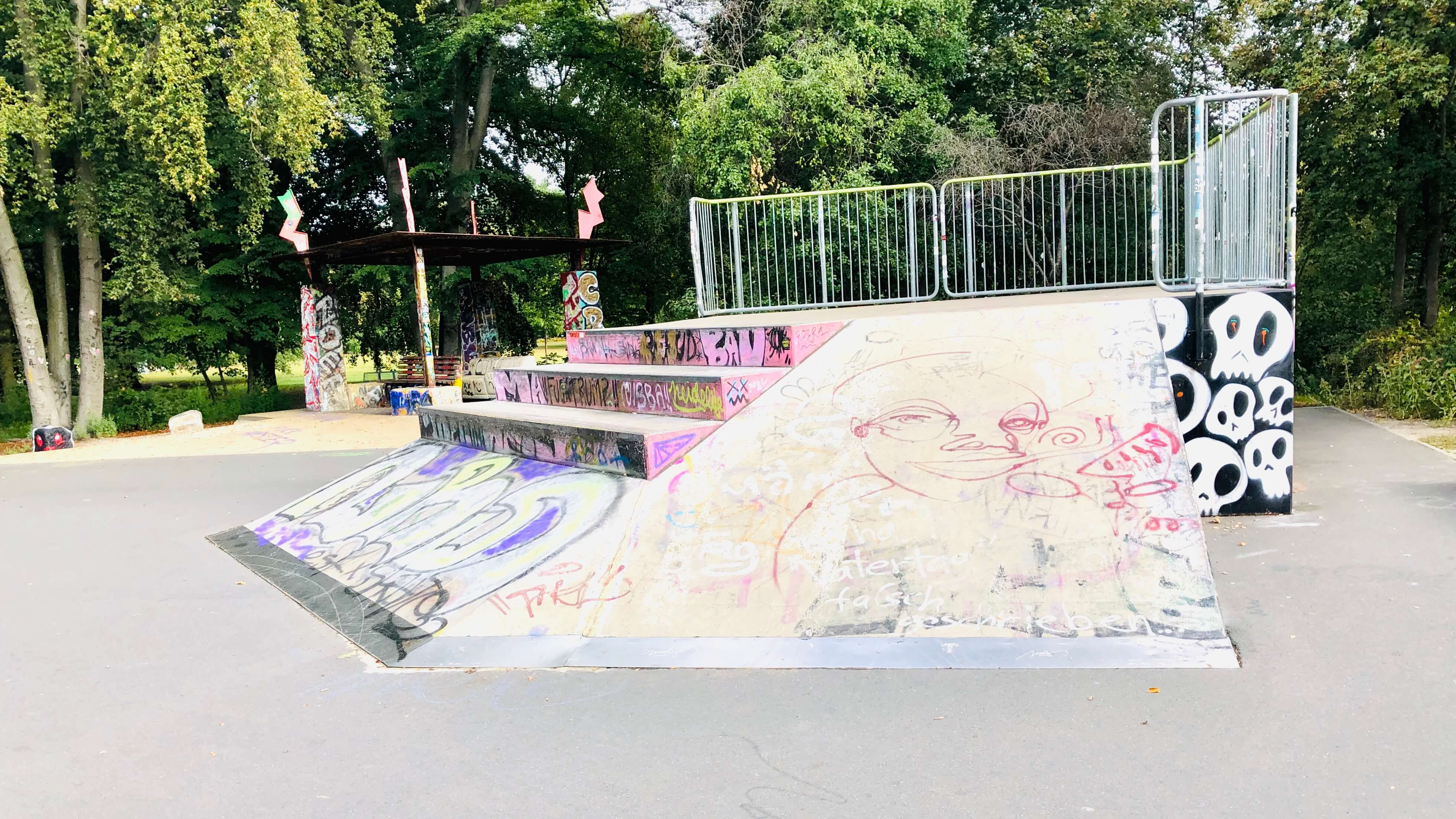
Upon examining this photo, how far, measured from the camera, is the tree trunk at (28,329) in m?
17.0

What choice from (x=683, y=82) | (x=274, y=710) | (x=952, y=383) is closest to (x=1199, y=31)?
(x=683, y=82)

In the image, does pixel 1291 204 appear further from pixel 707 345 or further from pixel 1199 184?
pixel 707 345

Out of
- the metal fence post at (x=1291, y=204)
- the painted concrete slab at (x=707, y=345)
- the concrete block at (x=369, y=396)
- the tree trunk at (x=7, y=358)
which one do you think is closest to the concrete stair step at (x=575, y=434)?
the painted concrete slab at (x=707, y=345)

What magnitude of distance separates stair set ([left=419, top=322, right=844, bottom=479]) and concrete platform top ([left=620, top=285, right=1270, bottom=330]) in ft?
0.58

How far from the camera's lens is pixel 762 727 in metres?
3.86

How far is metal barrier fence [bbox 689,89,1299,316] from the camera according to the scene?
6.96m

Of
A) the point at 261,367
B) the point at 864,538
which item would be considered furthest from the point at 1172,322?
the point at 261,367

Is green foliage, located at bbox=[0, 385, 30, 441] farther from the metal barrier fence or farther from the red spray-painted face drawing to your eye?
the red spray-painted face drawing

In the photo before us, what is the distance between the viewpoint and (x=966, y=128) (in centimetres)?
1764

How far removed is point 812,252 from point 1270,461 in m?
5.82

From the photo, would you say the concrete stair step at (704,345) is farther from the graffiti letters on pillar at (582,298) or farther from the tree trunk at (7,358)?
the tree trunk at (7,358)

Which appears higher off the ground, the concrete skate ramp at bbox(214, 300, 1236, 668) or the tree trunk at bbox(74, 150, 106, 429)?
the tree trunk at bbox(74, 150, 106, 429)

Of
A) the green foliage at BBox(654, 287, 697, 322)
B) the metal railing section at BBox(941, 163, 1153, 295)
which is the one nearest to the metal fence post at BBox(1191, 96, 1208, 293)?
the metal railing section at BBox(941, 163, 1153, 295)

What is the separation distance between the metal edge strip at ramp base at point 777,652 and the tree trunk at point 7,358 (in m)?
23.9
